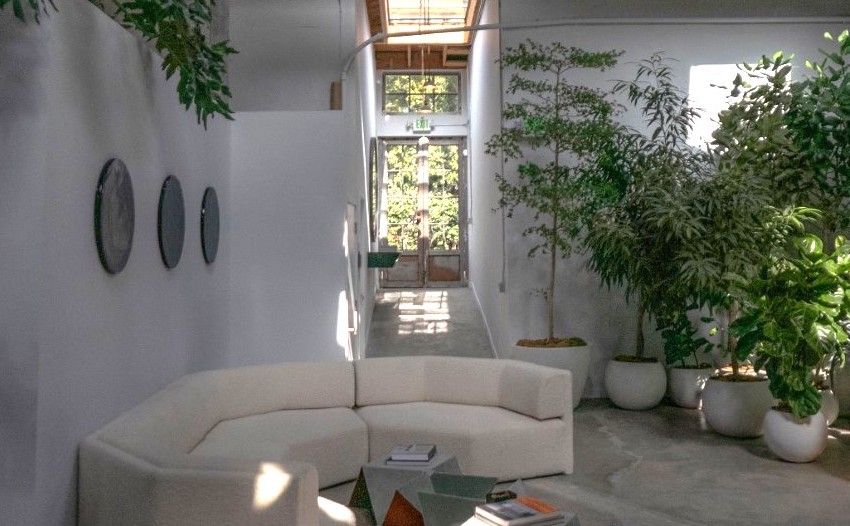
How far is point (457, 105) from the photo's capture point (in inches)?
556

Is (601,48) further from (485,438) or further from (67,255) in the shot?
(67,255)

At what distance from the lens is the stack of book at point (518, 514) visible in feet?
10.4

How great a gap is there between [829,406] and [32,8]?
5.97m

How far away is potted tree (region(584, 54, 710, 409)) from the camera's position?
6531mm

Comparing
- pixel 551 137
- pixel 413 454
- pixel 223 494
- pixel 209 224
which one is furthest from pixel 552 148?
pixel 223 494

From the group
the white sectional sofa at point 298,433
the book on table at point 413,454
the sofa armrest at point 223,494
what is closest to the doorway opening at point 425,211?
the white sectional sofa at point 298,433

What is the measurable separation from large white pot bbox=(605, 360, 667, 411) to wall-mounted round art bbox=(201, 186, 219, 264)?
354 centimetres

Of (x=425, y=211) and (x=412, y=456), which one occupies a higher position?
(x=425, y=211)

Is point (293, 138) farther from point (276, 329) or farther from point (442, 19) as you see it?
point (442, 19)

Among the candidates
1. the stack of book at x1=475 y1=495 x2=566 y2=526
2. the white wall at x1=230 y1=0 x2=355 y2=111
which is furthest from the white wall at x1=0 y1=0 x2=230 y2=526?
the white wall at x1=230 y1=0 x2=355 y2=111

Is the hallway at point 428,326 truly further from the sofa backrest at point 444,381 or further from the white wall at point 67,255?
the white wall at point 67,255

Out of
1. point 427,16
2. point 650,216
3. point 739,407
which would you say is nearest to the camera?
point 739,407

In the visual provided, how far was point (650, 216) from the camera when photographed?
6.59 metres

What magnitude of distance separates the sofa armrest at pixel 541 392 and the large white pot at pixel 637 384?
2.11 metres
